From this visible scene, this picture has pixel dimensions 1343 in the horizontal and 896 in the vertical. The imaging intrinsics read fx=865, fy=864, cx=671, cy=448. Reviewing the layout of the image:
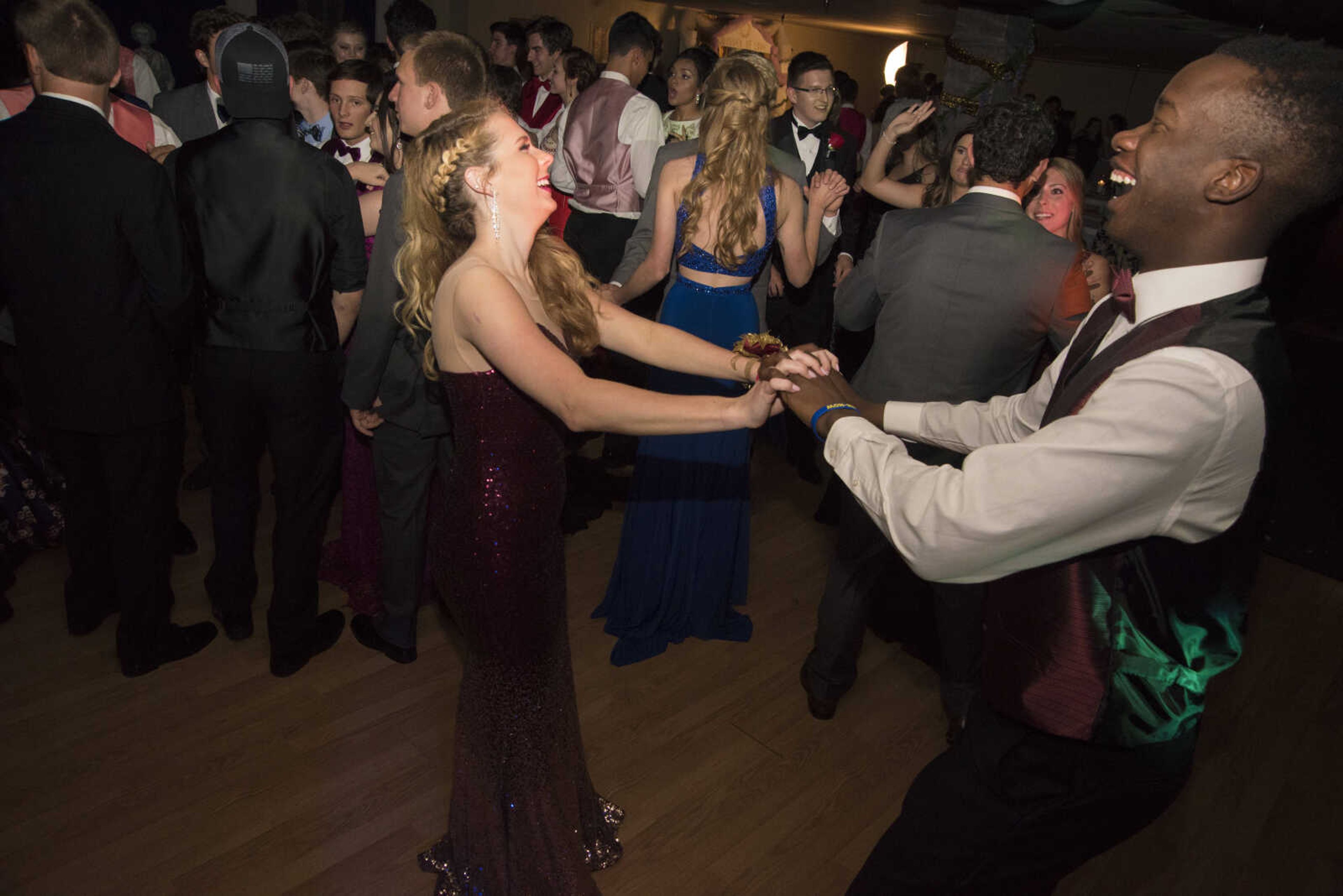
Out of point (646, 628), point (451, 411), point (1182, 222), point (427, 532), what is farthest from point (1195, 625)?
point (427, 532)

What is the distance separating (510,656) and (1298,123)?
64.8 inches

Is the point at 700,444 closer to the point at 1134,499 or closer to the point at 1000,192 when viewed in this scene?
the point at 1000,192

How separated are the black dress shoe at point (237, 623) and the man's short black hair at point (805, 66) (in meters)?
3.28

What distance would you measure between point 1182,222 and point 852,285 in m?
1.32

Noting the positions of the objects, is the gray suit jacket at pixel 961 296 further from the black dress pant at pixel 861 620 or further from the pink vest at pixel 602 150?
the pink vest at pixel 602 150

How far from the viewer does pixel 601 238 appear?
486 centimetres

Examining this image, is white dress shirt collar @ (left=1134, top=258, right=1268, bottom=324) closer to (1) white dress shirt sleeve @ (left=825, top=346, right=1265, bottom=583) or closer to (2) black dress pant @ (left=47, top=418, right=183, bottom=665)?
(1) white dress shirt sleeve @ (left=825, top=346, right=1265, bottom=583)

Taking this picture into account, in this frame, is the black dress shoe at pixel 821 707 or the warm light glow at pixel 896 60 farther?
the warm light glow at pixel 896 60

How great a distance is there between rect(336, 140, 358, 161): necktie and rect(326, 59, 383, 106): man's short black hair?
199 millimetres

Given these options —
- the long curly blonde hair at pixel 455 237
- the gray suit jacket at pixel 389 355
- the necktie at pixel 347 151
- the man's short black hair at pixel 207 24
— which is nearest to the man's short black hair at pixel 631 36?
the necktie at pixel 347 151

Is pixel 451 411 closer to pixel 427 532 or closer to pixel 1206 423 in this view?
pixel 427 532

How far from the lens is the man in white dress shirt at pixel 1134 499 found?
1.21 meters

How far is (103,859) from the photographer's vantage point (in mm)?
2066

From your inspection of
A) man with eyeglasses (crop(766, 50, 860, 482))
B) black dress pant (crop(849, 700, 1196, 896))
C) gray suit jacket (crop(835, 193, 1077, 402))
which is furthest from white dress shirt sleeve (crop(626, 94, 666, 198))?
black dress pant (crop(849, 700, 1196, 896))
